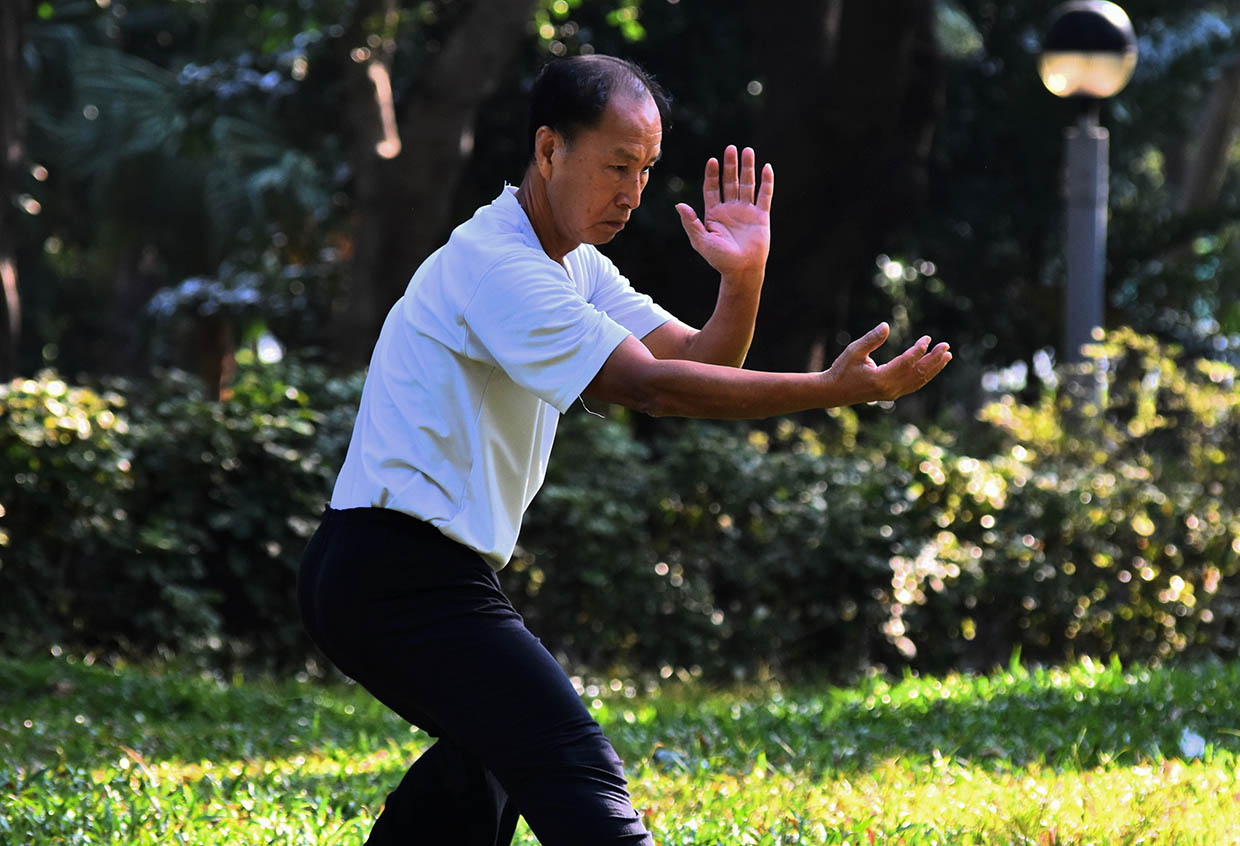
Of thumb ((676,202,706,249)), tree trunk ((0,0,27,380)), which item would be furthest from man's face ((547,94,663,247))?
tree trunk ((0,0,27,380))

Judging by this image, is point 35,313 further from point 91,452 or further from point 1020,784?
point 1020,784

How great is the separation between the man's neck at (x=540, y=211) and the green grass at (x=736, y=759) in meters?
1.70

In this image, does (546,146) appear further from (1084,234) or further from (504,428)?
(1084,234)

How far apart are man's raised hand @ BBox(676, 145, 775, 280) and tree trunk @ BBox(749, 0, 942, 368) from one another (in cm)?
784

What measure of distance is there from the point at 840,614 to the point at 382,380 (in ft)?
17.8

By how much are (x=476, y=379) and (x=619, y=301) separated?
516mm

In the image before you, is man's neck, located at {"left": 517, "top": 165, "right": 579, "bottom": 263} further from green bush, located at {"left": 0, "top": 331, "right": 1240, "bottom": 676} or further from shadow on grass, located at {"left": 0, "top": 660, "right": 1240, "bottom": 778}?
green bush, located at {"left": 0, "top": 331, "right": 1240, "bottom": 676}

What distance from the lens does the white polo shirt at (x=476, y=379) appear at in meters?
2.68

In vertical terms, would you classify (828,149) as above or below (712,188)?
above

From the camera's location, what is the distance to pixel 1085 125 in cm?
959

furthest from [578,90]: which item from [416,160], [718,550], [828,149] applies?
[828,149]

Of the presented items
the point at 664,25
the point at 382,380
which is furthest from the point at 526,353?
the point at 664,25

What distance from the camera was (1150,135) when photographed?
61.6 ft

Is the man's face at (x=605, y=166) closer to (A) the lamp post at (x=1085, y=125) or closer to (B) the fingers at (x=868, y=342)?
(B) the fingers at (x=868, y=342)
